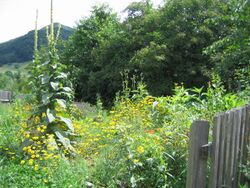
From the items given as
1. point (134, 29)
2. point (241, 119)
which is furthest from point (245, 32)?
point (134, 29)

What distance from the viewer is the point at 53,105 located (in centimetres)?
671

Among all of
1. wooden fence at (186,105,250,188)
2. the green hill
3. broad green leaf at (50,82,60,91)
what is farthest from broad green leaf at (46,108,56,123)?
the green hill

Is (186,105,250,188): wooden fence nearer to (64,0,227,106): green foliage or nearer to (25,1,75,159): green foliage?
(25,1,75,159): green foliage

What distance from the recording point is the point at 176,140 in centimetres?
528

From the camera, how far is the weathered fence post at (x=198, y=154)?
12.7 feet

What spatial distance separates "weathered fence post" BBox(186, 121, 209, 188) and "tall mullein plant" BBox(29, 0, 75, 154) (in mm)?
2840

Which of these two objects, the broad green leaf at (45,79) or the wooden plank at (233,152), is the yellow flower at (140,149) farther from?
the broad green leaf at (45,79)

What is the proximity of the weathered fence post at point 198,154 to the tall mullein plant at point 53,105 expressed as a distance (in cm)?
284

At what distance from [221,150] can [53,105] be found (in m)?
3.47

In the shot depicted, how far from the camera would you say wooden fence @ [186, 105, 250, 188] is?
3889mm

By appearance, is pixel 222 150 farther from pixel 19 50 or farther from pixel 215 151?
Result: pixel 19 50

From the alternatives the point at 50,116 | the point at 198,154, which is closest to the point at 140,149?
the point at 198,154

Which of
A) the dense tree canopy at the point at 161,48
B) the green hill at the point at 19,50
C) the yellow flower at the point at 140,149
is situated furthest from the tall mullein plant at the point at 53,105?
the green hill at the point at 19,50

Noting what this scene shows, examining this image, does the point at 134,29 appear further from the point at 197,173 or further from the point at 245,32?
the point at 197,173
